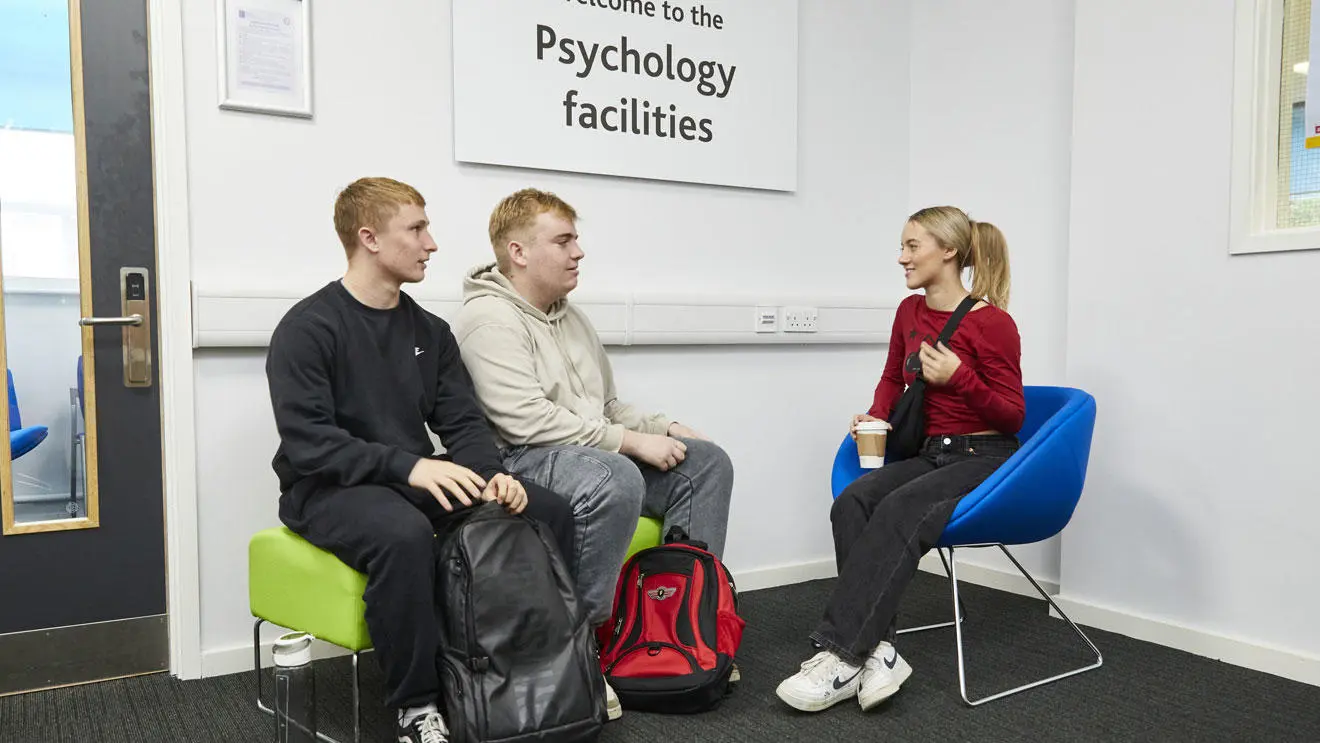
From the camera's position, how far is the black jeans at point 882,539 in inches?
92.9

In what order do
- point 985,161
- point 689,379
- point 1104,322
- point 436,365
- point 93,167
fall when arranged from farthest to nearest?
point 985,161, point 689,379, point 1104,322, point 93,167, point 436,365

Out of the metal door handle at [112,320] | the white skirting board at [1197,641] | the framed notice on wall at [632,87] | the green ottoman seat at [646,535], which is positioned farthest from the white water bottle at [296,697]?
the white skirting board at [1197,641]

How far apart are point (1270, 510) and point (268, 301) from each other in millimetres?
2781

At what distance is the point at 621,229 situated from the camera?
10.8 ft

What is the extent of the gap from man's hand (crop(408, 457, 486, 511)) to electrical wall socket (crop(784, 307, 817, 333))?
1710 millimetres

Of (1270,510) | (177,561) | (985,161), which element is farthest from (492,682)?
(985,161)

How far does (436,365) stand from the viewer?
244 centimetres

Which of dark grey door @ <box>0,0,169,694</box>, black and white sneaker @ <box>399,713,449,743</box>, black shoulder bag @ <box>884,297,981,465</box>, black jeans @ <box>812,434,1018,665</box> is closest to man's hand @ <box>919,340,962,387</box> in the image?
black shoulder bag @ <box>884,297,981,465</box>

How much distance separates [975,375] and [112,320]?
227cm

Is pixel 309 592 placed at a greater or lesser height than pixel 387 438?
lesser

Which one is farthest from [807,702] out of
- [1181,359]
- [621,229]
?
[621,229]

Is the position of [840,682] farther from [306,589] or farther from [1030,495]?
[306,589]

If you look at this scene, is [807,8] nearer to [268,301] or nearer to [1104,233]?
[1104,233]

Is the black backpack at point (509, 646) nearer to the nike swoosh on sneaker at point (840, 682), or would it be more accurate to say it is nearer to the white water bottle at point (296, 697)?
the white water bottle at point (296, 697)
